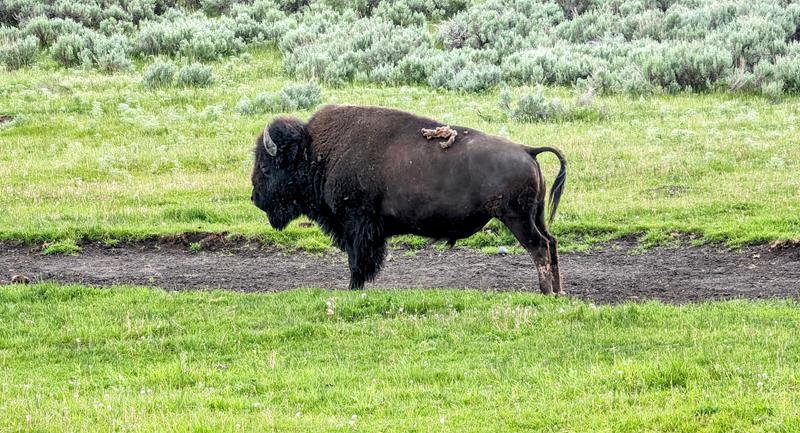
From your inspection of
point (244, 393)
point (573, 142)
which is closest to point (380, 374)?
point (244, 393)

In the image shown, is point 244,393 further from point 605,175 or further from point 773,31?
point 773,31

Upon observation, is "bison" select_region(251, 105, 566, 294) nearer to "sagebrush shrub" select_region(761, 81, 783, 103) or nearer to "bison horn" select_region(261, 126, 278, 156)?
"bison horn" select_region(261, 126, 278, 156)

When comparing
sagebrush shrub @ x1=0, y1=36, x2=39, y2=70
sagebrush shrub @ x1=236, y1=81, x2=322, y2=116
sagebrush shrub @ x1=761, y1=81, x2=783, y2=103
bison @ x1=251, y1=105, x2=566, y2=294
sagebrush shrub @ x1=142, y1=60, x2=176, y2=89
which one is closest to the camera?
bison @ x1=251, y1=105, x2=566, y2=294

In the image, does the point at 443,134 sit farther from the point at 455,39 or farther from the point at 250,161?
the point at 455,39

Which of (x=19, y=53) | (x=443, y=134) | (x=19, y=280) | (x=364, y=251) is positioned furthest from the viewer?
(x=19, y=53)

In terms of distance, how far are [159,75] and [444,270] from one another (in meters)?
11.6

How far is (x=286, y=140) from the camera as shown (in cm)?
1148

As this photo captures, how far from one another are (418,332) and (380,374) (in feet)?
3.71

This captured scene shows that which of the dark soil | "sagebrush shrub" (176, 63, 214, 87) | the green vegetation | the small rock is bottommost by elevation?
the green vegetation

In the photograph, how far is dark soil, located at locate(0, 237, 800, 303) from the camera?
1098 centimetres

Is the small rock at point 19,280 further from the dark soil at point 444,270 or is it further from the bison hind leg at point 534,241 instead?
the bison hind leg at point 534,241

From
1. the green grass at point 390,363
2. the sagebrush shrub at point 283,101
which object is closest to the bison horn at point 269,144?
the green grass at point 390,363

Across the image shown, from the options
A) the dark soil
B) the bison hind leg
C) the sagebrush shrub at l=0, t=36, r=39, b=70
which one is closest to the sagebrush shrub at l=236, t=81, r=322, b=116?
the dark soil

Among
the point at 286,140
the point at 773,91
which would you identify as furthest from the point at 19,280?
the point at 773,91
